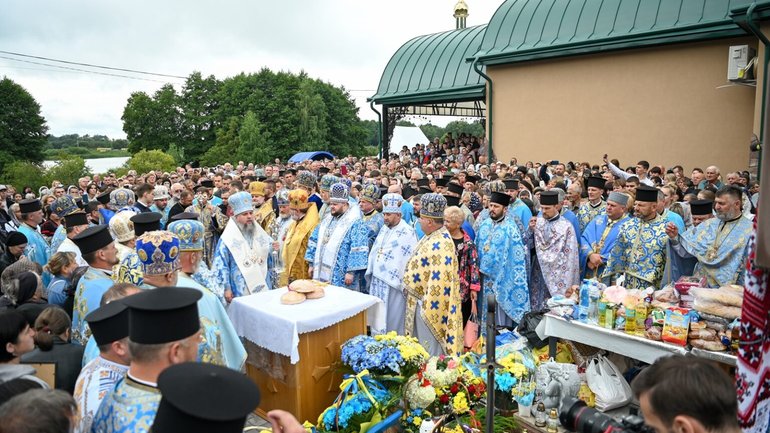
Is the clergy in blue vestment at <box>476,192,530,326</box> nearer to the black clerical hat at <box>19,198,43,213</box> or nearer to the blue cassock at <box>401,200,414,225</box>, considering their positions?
the blue cassock at <box>401,200,414,225</box>

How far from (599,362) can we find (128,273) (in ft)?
13.4

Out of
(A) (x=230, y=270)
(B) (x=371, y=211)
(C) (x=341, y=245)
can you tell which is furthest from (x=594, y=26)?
(A) (x=230, y=270)

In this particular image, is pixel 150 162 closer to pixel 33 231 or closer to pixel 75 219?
pixel 33 231

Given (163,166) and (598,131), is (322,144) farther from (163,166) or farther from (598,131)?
(598,131)

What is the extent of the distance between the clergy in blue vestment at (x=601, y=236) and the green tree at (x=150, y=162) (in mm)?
28839

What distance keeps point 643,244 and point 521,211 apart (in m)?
1.89

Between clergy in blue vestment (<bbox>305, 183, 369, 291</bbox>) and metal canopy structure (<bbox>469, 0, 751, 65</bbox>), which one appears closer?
clergy in blue vestment (<bbox>305, 183, 369, 291</bbox>)

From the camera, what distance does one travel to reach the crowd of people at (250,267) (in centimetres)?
222

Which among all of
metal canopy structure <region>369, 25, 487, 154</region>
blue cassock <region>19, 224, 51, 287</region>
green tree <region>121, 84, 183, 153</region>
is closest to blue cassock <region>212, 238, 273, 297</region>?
blue cassock <region>19, 224, 51, 287</region>

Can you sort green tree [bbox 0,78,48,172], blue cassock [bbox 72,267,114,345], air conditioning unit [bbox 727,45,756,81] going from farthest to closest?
green tree [bbox 0,78,48,172] < air conditioning unit [bbox 727,45,756,81] < blue cassock [bbox 72,267,114,345]

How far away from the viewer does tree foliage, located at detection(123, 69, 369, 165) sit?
180 ft

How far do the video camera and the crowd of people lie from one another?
1306 millimetres

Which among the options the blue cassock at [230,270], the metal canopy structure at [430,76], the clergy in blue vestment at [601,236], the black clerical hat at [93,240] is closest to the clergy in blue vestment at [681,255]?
the clergy in blue vestment at [601,236]

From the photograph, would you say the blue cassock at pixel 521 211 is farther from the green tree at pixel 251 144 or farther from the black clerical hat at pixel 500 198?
the green tree at pixel 251 144
